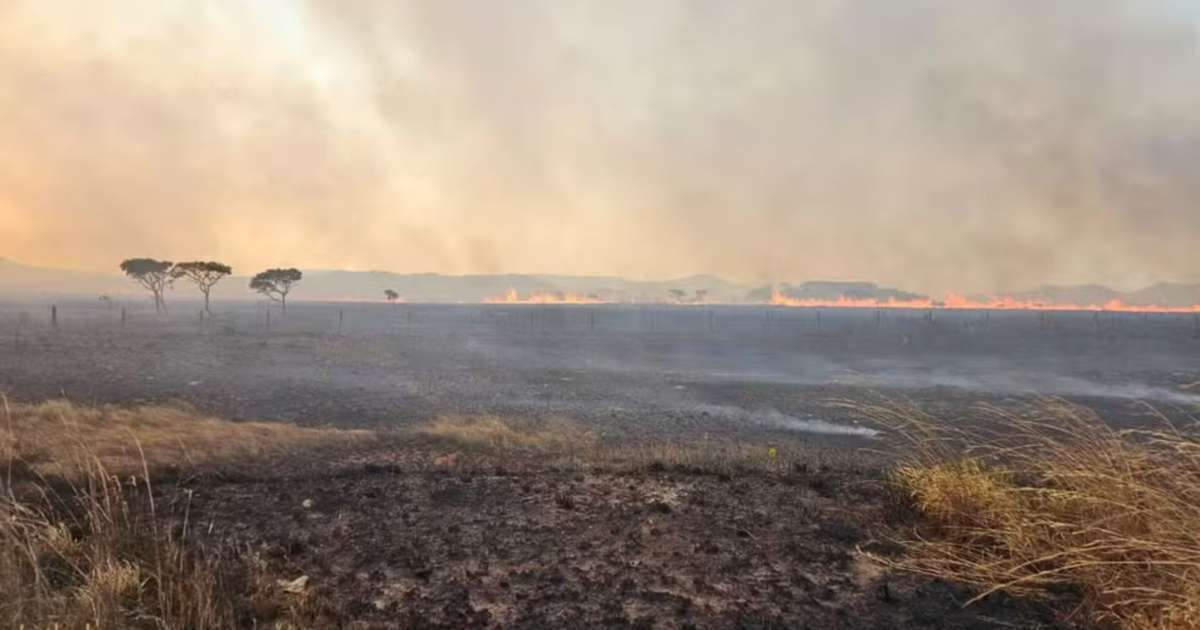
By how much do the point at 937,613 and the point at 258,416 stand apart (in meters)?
23.0

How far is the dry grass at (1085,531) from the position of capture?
12.1 feet

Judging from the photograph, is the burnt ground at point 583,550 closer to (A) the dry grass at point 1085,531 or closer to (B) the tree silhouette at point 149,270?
(A) the dry grass at point 1085,531

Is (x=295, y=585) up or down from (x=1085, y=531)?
down

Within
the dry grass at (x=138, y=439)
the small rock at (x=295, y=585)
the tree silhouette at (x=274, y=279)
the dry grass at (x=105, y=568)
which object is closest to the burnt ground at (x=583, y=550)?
the small rock at (x=295, y=585)

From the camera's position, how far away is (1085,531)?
403 centimetres

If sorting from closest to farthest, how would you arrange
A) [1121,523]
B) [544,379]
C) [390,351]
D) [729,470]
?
[1121,523], [729,470], [544,379], [390,351]

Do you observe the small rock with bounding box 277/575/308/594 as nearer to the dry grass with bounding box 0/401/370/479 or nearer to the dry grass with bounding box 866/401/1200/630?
the dry grass with bounding box 866/401/1200/630

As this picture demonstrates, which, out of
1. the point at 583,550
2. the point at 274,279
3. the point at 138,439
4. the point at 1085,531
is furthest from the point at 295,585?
the point at 274,279

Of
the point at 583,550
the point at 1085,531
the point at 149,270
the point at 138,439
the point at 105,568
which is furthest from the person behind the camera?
the point at 149,270

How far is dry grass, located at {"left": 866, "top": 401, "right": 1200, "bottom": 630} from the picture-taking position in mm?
3674

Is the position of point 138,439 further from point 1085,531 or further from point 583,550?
point 1085,531

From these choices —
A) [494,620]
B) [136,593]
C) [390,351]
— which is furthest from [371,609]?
[390,351]

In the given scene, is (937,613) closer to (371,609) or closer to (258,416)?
(371,609)

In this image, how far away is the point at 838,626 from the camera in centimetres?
409
